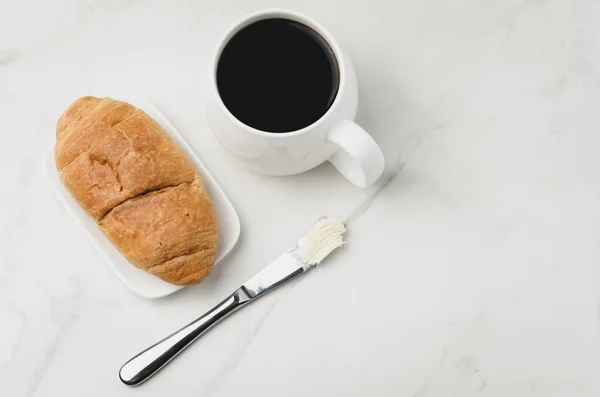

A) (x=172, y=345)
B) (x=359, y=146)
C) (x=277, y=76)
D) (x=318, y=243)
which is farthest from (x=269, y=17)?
(x=172, y=345)

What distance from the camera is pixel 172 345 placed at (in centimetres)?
A: 107

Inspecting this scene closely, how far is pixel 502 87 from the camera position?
116 cm

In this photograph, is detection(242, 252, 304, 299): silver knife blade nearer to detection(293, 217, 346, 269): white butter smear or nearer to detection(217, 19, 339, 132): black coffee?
detection(293, 217, 346, 269): white butter smear

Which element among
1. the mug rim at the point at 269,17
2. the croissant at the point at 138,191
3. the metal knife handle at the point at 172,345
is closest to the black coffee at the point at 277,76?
the mug rim at the point at 269,17

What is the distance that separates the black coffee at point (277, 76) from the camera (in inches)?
37.4

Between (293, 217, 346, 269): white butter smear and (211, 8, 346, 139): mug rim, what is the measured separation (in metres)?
0.21

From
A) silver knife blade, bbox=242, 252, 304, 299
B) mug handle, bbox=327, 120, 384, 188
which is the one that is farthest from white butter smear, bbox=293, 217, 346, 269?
mug handle, bbox=327, 120, 384, 188

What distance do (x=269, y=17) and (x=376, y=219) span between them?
372 mm

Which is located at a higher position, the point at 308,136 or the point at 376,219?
the point at 308,136

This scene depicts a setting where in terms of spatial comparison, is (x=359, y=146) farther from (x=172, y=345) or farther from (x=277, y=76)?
(x=172, y=345)

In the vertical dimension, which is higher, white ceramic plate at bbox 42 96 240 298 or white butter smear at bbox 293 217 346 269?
white ceramic plate at bbox 42 96 240 298

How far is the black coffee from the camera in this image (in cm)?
95

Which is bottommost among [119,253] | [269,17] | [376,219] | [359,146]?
[376,219]

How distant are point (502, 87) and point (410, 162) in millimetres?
208
